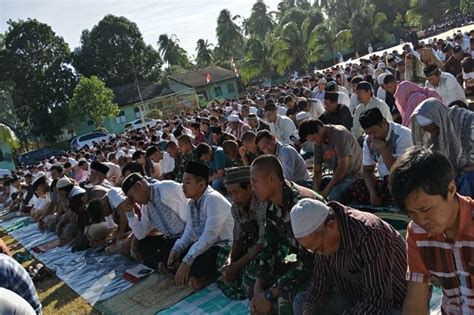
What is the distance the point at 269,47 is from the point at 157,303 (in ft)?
101

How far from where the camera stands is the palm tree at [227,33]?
46781 mm

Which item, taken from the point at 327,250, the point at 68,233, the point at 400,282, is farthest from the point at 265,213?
the point at 68,233

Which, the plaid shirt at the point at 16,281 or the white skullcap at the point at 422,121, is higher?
the white skullcap at the point at 422,121

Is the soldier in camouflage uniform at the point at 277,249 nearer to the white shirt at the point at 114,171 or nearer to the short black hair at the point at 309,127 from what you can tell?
the short black hair at the point at 309,127

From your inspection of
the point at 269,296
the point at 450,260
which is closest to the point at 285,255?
the point at 269,296

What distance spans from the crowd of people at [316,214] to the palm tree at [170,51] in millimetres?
43764

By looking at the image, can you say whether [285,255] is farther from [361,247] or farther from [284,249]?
[361,247]

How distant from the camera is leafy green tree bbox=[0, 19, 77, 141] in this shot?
111 feet

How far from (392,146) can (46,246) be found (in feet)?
20.3

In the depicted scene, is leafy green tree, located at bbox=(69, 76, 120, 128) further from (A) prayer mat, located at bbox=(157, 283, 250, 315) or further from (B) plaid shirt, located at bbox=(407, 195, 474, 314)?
(B) plaid shirt, located at bbox=(407, 195, 474, 314)

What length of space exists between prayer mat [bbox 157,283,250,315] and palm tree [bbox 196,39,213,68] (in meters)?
48.7

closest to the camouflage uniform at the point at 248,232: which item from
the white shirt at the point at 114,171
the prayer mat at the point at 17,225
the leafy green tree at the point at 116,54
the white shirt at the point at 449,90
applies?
the white shirt at the point at 449,90

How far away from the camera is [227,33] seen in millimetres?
46969

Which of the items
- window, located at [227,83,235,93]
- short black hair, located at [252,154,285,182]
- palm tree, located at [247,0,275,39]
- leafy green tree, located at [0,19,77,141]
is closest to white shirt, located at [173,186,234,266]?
short black hair, located at [252,154,285,182]
